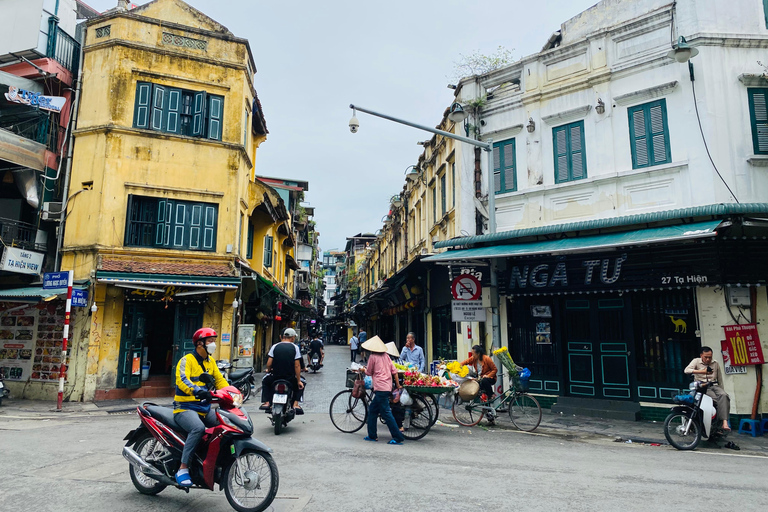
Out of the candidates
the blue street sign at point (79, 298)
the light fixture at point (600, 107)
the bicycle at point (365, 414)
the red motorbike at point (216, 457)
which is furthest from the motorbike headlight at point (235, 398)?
the light fixture at point (600, 107)

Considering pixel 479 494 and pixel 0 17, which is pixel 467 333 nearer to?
pixel 479 494

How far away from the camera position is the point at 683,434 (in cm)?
896

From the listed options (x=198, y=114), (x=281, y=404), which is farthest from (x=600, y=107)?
(x=198, y=114)

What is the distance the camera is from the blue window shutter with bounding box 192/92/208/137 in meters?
16.8

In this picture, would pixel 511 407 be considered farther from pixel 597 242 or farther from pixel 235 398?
pixel 235 398

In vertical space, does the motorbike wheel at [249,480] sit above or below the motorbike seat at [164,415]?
below

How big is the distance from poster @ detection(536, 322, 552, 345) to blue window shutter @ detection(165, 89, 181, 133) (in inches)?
497

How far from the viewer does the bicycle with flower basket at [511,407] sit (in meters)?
10.3

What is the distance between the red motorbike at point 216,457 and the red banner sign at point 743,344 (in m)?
10.3

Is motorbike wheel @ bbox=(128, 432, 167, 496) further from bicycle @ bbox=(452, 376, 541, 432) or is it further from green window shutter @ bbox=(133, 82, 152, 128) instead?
green window shutter @ bbox=(133, 82, 152, 128)

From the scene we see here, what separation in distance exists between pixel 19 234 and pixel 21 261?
1185 mm

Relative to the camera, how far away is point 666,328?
483 inches

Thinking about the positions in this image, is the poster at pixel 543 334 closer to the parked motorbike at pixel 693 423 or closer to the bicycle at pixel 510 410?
the bicycle at pixel 510 410

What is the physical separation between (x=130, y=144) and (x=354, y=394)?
11351 mm
